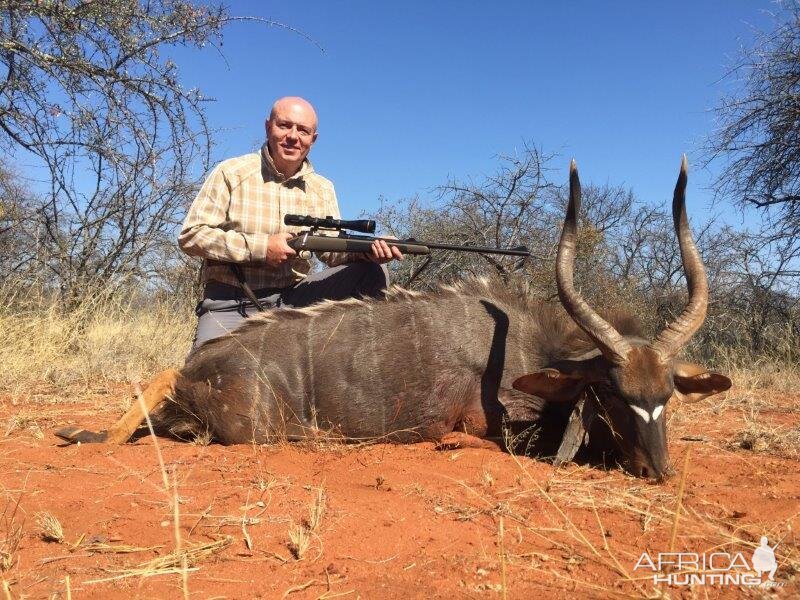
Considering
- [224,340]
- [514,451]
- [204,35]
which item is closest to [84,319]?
[204,35]

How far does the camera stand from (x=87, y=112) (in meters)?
6.00

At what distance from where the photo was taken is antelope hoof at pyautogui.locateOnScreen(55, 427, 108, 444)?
312 cm

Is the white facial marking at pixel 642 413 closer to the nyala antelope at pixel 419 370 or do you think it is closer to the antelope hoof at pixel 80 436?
the nyala antelope at pixel 419 370

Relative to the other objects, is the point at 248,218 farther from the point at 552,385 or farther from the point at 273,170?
the point at 552,385

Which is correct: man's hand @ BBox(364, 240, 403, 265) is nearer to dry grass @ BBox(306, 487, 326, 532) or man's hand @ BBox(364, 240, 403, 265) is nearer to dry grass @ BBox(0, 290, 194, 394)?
dry grass @ BBox(306, 487, 326, 532)

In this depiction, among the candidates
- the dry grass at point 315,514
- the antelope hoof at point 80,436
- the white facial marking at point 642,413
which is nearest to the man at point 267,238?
the antelope hoof at point 80,436

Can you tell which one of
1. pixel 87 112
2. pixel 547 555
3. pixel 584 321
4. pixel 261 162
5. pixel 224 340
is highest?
pixel 87 112

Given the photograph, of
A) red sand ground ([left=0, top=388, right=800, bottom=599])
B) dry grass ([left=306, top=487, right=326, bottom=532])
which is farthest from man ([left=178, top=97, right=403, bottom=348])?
dry grass ([left=306, top=487, right=326, bottom=532])

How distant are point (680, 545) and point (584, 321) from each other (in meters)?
1.36

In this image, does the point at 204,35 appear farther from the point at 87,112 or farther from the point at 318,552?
the point at 318,552

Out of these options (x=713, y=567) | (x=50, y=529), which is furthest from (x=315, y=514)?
Result: (x=713, y=567)

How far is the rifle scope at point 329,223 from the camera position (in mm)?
3852

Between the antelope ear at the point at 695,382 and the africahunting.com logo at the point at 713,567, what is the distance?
1363 mm

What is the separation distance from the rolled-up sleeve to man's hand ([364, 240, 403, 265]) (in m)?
0.68
